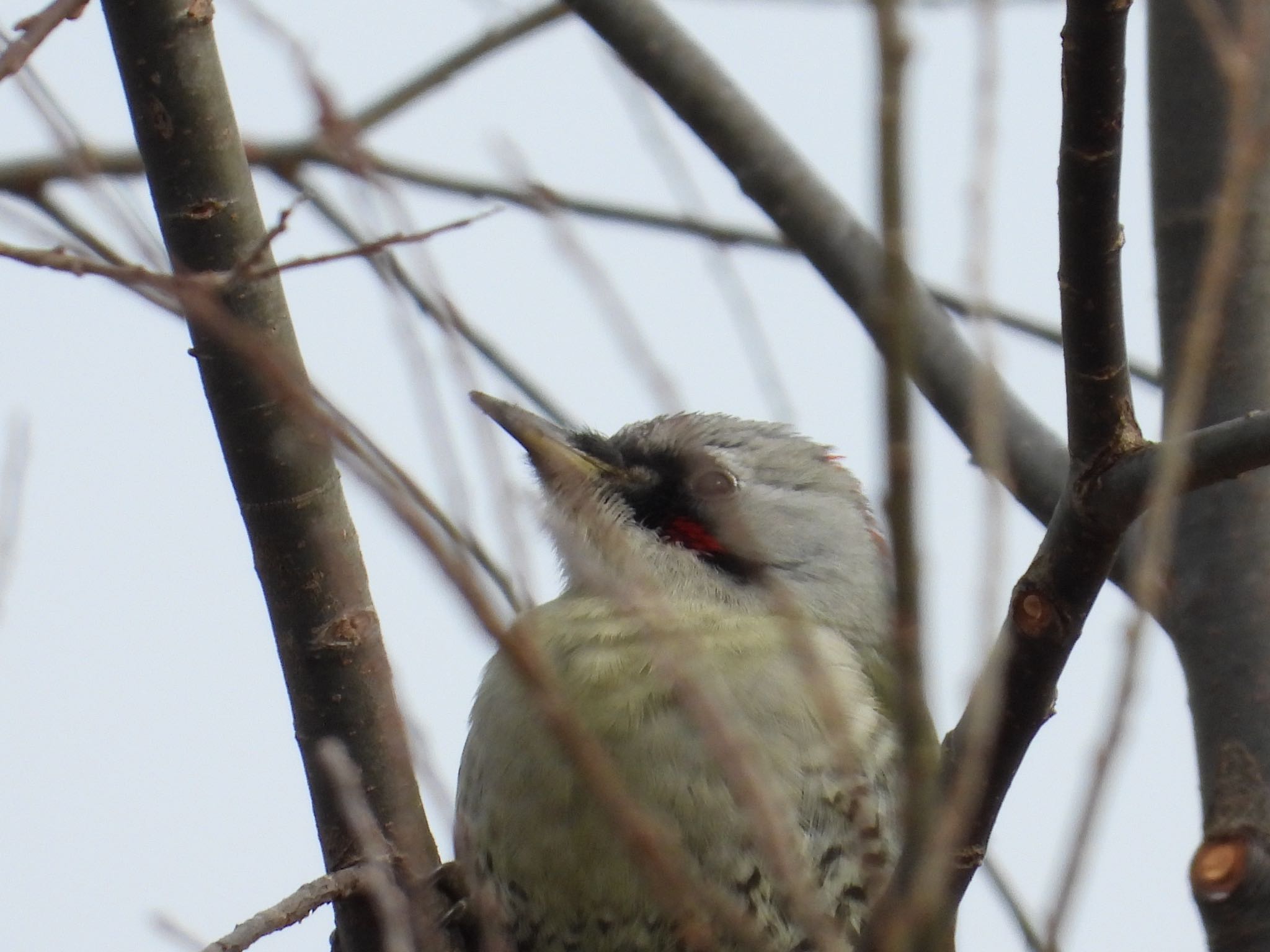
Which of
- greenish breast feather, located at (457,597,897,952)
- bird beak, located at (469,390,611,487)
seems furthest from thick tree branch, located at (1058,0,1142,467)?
bird beak, located at (469,390,611,487)

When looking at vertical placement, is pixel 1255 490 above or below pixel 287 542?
below

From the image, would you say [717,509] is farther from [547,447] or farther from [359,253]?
[359,253]

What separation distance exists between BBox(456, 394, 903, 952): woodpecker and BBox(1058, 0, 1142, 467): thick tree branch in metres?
0.97

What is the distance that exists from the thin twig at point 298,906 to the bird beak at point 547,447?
6.10ft

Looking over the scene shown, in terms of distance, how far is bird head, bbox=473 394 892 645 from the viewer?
524 cm

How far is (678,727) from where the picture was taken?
440 centimetres

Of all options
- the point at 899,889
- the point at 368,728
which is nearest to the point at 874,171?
the point at 899,889

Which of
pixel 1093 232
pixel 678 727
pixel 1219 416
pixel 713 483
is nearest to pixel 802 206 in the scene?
pixel 713 483

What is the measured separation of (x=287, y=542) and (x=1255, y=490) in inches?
103

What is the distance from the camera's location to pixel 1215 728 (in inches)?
164

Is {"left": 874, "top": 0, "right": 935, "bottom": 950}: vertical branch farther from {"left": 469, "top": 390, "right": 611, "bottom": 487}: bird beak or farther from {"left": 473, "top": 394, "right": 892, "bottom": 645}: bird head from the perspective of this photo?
{"left": 469, "top": 390, "right": 611, "bottom": 487}: bird beak

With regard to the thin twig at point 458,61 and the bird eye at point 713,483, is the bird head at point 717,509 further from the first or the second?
the thin twig at point 458,61

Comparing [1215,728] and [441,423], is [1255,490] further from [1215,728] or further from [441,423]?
[441,423]

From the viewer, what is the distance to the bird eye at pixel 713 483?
18.3 ft
